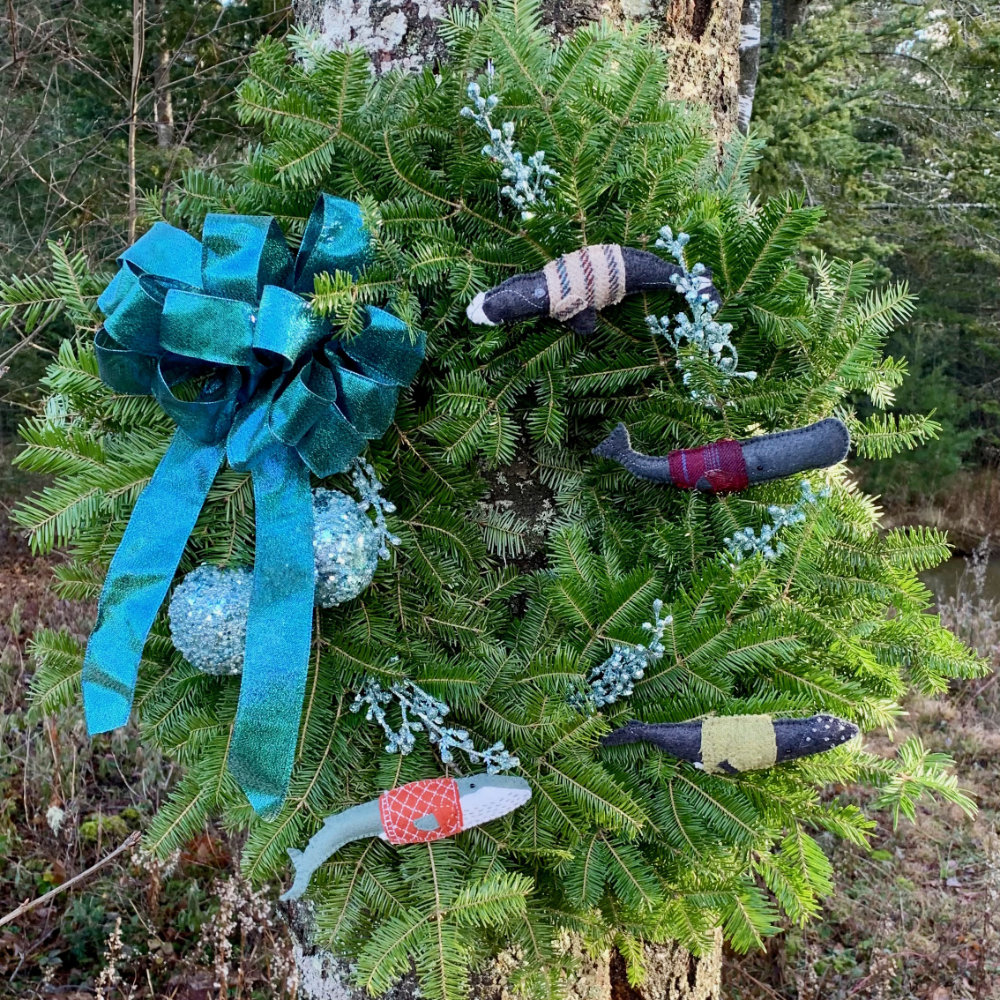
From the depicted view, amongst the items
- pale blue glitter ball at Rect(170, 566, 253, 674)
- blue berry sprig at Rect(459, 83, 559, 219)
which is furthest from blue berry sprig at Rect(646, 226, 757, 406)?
pale blue glitter ball at Rect(170, 566, 253, 674)

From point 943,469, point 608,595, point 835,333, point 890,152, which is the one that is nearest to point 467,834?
point 608,595

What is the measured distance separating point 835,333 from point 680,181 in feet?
0.83

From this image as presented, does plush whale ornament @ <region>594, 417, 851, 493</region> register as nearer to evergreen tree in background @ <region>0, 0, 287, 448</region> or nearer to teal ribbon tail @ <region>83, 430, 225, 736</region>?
teal ribbon tail @ <region>83, 430, 225, 736</region>

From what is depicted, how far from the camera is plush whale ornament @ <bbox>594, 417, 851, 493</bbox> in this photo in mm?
883

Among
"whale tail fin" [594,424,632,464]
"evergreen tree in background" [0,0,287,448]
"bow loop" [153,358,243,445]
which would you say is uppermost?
"bow loop" [153,358,243,445]

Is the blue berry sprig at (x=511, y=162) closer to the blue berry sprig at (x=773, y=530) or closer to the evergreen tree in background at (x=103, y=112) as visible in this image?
the blue berry sprig at (x=773, y=530)

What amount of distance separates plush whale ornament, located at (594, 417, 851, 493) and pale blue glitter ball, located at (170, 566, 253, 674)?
1.44ft

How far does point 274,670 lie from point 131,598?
7.0 inches

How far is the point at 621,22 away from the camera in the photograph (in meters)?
1.13

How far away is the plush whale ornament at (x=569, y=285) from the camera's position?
874 mm

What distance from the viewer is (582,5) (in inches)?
43.1

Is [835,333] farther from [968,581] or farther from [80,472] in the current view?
[968,581]

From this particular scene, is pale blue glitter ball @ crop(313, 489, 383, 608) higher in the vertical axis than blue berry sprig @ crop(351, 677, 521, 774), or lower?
higher

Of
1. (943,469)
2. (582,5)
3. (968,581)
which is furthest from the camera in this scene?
(943,469)
